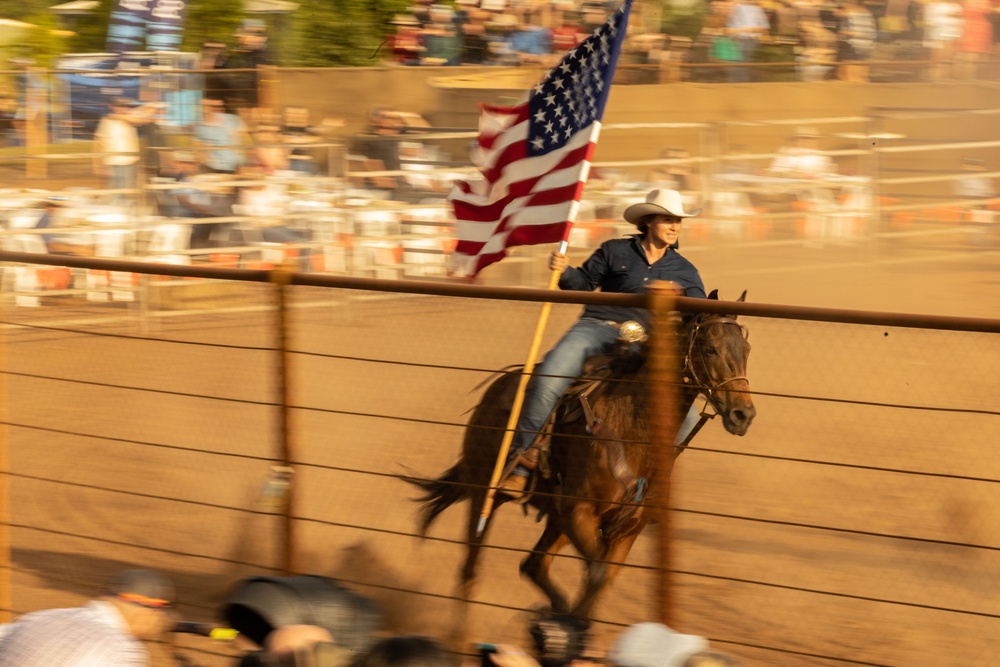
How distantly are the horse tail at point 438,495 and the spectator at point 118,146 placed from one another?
8284 mm

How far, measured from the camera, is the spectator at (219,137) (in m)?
13.3

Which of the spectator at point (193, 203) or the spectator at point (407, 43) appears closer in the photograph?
the spectator at point (193, 203)

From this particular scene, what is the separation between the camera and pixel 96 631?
11.5 feet

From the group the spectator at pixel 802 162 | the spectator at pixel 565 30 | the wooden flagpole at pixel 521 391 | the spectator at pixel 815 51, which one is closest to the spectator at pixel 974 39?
the spectator at pixel 815 51

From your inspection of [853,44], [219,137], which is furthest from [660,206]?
[853,44]

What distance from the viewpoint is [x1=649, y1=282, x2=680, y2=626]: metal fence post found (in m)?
3.91

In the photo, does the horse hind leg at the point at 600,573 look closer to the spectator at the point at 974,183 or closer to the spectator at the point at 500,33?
the spectator at the point at 974,183

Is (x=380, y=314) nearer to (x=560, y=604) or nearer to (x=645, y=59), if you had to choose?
(x=560, y=604)

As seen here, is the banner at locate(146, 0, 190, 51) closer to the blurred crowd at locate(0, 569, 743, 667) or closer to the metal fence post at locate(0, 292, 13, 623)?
the metal fence post at locate(0, 292, 13, 623)

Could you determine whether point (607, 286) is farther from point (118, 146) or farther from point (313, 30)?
point (313, 30)

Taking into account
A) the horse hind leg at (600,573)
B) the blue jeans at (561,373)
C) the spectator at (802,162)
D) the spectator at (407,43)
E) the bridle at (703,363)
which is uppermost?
the bridle at (703,363)

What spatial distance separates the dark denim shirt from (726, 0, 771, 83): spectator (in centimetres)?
1182

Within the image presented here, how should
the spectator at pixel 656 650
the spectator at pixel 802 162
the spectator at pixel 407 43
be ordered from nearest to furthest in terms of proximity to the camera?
the spectator at pixel 656 650 < the spectator at pixel 802 162 < the spectator at pixel 407 43

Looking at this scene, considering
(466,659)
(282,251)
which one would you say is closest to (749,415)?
(466,659)
